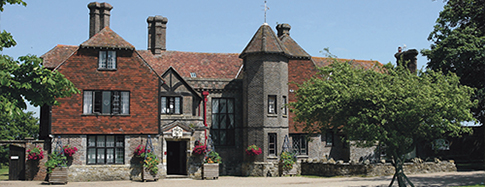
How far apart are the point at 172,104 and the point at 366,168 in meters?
12.1

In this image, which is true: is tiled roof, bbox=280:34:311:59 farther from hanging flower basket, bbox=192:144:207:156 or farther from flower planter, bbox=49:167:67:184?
flower planter, bbox=49:167:67:184

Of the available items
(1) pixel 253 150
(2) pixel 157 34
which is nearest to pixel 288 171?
(1) pixel 253 150

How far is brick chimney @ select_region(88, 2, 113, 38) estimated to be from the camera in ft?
100.0

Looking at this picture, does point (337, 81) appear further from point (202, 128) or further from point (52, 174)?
point (52, 174)

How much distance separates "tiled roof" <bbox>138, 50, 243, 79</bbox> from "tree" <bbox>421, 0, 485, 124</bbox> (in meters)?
13.9

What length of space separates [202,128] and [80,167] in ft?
23.3

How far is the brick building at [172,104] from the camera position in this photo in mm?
26188

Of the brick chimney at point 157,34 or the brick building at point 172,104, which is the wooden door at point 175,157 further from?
the brick chimney at point 157,34

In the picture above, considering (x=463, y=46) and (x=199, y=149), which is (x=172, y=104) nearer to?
(x=199, y=149)

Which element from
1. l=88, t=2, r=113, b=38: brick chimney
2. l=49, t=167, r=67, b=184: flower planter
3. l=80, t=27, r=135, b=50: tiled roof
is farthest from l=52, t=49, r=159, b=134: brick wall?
l=88, t=2, r=113, b=38: brick chimney

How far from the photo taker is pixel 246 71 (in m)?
31.2

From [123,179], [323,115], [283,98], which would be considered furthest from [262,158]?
[323,115]

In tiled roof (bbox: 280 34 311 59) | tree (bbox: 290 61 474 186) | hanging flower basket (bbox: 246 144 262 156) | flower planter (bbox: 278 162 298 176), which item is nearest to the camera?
tree (bbox: 290 61 474 186)

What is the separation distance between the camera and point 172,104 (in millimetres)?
29266
